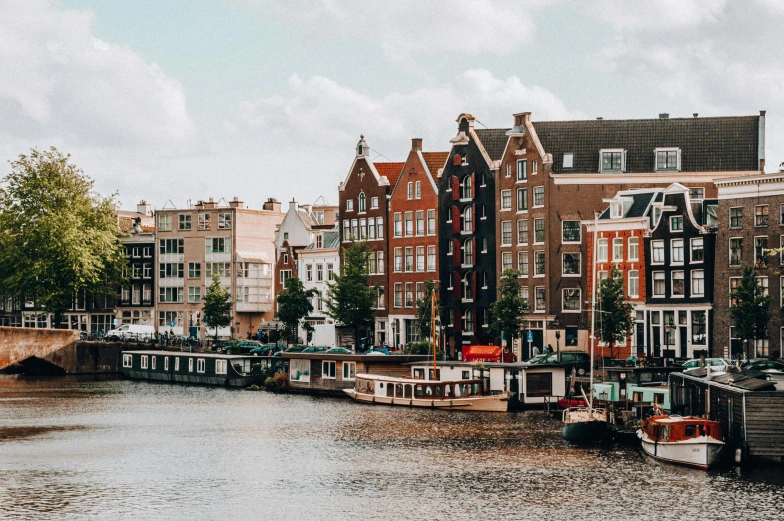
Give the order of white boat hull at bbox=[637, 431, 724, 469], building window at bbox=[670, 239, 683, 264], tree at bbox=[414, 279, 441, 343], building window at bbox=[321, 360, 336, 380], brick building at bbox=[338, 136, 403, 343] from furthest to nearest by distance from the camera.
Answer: brick building at bbox=[338, 136, 403, 343] → tree at bbox=[414, 279, 441, 343] → building window at bbox=[321, 360, 336, 380] → building window at bbox=[670, 239, 683, 264] → white boat hull at bbox=[637, 431, 724, 469]

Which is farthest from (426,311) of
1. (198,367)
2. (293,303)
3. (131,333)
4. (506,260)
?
(131,333)

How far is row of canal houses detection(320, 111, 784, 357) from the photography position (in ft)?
301

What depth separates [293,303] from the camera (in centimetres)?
12225

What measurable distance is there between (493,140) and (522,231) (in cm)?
977

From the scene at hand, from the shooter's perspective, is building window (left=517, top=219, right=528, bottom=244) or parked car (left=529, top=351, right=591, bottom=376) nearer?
parked car (left=529, top=351, right=591, bottom=376)

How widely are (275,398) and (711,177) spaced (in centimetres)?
3580

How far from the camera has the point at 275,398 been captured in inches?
3775

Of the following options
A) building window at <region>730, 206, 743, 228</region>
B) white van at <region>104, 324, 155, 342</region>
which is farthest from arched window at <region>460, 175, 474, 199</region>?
white van at <region>104, 324, 155, 342</region>

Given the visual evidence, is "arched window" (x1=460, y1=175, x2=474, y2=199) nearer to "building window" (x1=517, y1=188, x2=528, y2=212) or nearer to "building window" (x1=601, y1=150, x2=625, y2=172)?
"building window" (x1=517, y1=188, x2=528, y2=212)

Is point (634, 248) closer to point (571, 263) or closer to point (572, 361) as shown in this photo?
point (571, 263)

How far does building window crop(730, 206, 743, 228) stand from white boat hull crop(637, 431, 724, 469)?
32.3 meters

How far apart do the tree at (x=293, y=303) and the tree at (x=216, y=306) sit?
9.03 metres

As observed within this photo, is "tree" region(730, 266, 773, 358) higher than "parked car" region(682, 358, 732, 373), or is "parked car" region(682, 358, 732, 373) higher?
"tree" region(730, 266, 773, 358)

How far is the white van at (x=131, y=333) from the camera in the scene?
423ft
